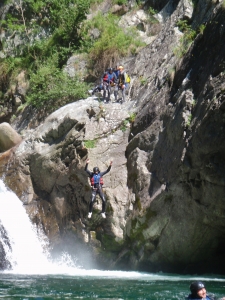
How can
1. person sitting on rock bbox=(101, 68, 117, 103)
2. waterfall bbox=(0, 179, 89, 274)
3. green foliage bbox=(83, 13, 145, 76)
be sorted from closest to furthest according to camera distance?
waterfall bbox=(0, 179, 89, 274) → person sitting on rock bbox=(101, 68, 117, 103) → green foliage bbox=(83, 13, 145, 76)

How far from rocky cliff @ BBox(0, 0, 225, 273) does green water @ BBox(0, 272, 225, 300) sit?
5.99 feet

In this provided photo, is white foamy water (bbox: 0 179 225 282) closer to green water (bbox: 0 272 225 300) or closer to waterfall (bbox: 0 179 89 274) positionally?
waterfall (bbox: 0 179 89 274)

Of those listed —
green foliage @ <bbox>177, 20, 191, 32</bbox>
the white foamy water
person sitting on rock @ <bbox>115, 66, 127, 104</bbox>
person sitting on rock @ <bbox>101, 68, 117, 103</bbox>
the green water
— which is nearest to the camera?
the green water

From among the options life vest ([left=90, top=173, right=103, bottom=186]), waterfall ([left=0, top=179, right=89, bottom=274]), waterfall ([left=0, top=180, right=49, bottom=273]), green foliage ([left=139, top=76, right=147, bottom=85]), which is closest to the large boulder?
waterfall ([left=0, top=180, right=49, bottom=273])

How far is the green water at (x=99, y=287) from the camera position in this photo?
31.3 ft

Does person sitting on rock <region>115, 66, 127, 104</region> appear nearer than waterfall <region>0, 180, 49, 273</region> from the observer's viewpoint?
No

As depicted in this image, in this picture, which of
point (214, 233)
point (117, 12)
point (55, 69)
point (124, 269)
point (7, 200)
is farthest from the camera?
point (117, 12)

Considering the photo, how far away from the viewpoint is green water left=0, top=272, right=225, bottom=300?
9.54 m

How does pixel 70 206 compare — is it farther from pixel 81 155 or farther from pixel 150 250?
pixel 150 250

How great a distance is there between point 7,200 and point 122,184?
491cm

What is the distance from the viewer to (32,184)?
739 inches

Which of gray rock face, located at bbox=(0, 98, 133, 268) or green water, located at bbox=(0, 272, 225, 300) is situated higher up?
gray rock face, located at bbox=(0, 98, 133, 268)

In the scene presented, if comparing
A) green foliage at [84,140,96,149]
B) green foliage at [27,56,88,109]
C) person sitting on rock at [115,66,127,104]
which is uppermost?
green foliage at [27,56,88,109]

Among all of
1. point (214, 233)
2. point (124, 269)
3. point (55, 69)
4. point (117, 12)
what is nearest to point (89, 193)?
point (124, 269)
